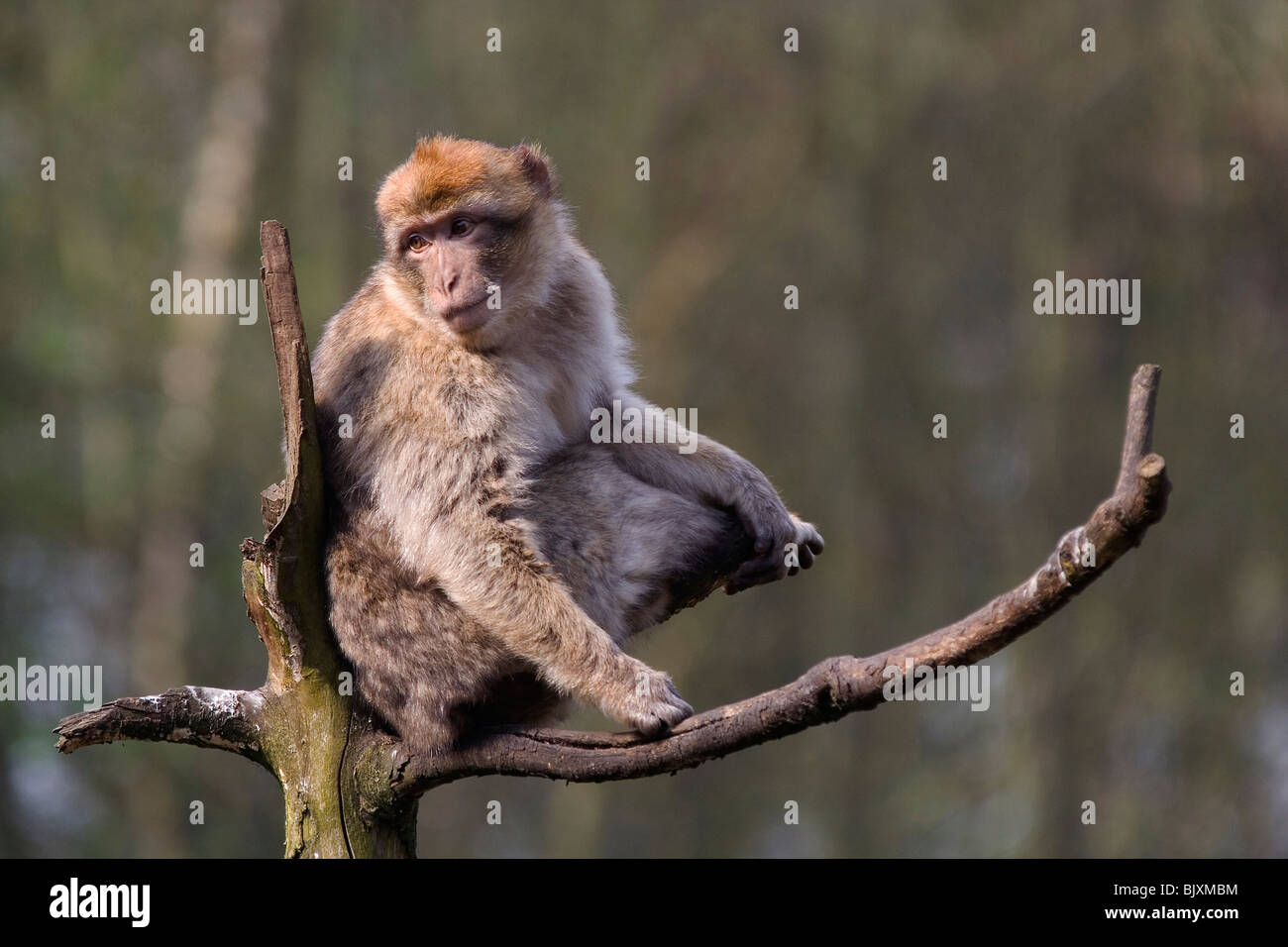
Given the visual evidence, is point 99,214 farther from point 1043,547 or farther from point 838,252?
point 1043,547

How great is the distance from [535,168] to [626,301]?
6.91m

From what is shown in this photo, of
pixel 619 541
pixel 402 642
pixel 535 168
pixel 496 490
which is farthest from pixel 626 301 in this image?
pixel 402 642

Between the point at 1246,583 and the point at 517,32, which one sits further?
the point at 517,32

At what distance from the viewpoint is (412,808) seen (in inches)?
200

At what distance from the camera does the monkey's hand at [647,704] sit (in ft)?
15.1

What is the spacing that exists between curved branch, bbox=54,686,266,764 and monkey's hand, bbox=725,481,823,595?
184 cm

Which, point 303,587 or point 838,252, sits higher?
point 838,252

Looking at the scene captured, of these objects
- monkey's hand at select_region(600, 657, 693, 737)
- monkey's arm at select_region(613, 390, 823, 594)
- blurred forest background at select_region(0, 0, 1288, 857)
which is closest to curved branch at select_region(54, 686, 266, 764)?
monkey's hand at select_region(600, 657, 693, 737)

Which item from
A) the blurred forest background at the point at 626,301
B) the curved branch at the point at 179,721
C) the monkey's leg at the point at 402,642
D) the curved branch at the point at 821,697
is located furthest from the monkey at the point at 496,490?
the blurred forest background at the point at 626,301

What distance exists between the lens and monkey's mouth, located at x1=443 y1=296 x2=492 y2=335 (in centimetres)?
525

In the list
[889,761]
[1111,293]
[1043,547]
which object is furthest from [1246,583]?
[889,761]

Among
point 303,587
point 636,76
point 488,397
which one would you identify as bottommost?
point 303,587

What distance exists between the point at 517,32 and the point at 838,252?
3.74 m

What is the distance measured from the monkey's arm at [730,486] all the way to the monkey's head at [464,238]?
0.74 metres
